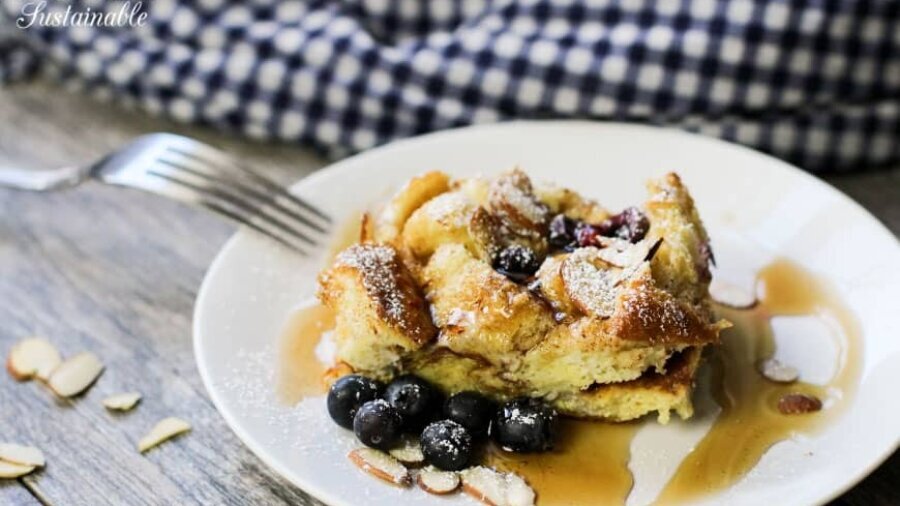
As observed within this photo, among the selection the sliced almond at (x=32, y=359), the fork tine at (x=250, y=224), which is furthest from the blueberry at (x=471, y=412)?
the sliced almond at (x=32, y=359)

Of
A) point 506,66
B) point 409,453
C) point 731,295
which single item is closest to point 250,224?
point 409,453

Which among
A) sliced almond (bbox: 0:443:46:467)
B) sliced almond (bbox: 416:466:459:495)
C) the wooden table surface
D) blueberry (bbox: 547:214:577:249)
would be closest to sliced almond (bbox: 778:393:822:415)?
the wooden table surface

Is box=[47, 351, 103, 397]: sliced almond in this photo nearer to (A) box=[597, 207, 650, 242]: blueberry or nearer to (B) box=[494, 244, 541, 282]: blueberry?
(B) box=[494, 244, 541, 282]: blueberry

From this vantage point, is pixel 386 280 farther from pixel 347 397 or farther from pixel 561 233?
pixel 561 233

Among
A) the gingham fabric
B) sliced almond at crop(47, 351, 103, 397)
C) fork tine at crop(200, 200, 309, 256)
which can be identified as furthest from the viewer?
the gingham fabric

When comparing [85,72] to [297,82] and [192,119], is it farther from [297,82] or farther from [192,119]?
[297,82]
